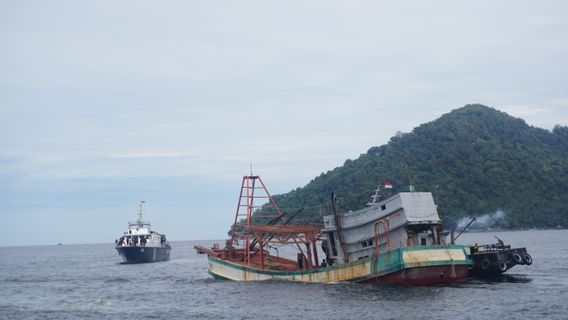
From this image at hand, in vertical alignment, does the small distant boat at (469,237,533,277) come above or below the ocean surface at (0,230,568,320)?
above

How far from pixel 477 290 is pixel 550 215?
527ft

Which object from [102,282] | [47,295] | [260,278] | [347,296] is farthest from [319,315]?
[102,282]

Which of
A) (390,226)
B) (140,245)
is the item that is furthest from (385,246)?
(140,245)

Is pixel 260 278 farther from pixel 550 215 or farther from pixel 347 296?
pixel 550 215

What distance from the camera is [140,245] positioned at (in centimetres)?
10519

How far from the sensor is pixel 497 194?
188875 millimetres

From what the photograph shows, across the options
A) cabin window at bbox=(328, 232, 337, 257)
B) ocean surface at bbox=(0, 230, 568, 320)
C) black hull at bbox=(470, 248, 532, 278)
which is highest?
cabin window at bbox=(328, 232, 337, 257)

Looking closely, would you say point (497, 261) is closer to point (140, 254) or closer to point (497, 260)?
point (497, 260)

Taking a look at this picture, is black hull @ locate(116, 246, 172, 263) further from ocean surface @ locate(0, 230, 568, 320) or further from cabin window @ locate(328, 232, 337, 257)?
cabin window @ locate(328, 232, 337, 257)

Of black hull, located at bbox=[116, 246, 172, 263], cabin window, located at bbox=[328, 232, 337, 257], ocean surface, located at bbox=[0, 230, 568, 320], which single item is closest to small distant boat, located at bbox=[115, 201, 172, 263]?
black hull, located at bbox=[116, 246, 172, 263]

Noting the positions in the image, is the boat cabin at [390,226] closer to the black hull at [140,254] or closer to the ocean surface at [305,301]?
the ocean surface at [305,301]

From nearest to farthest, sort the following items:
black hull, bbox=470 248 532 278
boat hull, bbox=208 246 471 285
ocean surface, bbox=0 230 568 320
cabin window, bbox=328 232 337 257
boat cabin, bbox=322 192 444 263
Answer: ocean surface, bbox=0 230 568 320
boat hull, bbox=208 246 471 285
boat cabin, bbox=322 192 444 263
black hull, bbox=470 248 532 278
cabin window, bbox=328 232 337 257

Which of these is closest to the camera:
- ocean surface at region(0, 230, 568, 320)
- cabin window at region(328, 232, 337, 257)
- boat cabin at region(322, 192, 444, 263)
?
ocean surface at region(0, 230, 568, 320)

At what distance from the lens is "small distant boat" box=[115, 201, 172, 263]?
342ft
